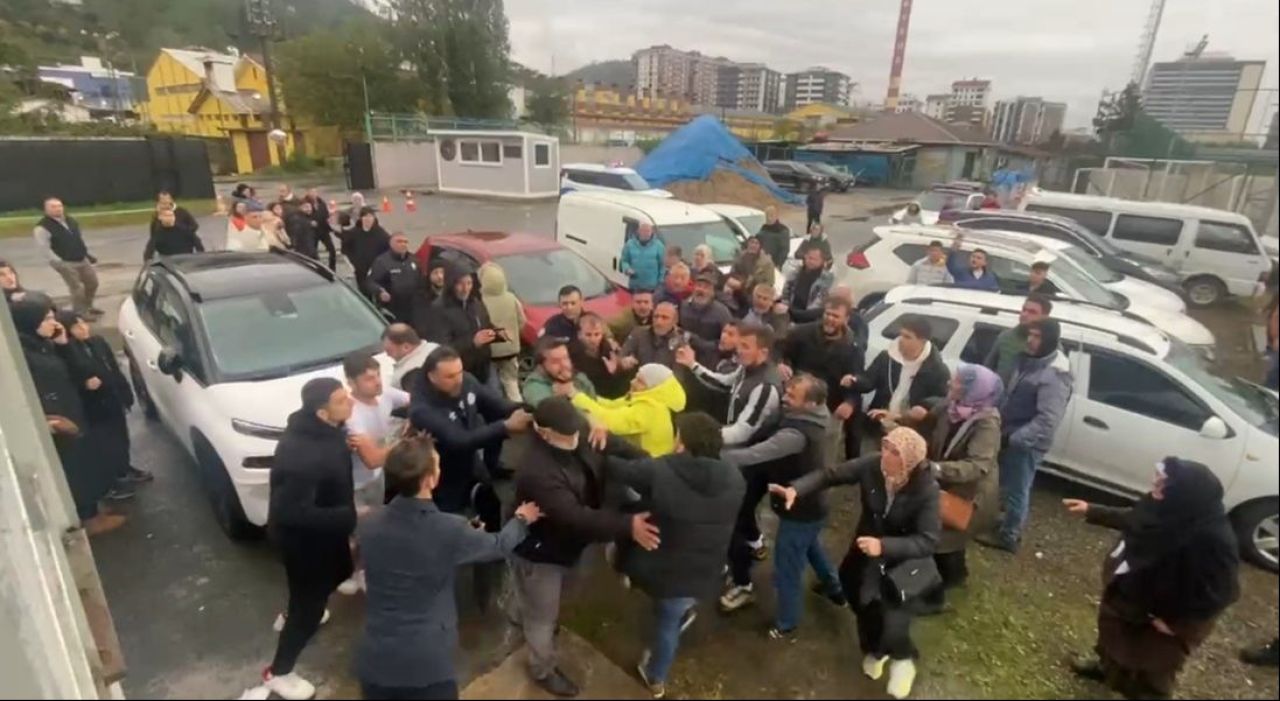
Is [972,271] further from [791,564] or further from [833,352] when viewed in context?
[791,564]

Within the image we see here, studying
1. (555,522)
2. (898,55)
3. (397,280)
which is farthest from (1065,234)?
(397,280)

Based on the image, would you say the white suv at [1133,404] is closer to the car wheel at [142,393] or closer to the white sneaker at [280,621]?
the white sneaker at [280,621]

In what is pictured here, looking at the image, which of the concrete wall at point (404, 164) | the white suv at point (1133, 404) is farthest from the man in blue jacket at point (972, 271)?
the concrete wall at point (404, 164)

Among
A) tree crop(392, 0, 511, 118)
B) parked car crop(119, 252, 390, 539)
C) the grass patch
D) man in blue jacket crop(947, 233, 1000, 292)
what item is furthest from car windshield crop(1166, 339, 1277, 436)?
the grass patch

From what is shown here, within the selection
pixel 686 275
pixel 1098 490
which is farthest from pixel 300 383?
pixel 1098 490

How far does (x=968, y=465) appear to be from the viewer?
2469 mm

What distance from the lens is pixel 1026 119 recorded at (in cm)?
209

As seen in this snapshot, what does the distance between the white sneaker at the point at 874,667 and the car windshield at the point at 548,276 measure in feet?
11.1

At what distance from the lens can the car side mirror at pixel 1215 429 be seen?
1.58 meters

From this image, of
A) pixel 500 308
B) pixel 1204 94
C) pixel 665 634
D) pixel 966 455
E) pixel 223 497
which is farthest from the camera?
pixel 500 308

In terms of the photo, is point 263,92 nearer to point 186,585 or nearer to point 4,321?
point 4,321

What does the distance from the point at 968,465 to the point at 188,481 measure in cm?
382

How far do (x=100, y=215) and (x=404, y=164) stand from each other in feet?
12.4

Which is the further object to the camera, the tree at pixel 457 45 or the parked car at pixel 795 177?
the parked car at pixel 795 177
